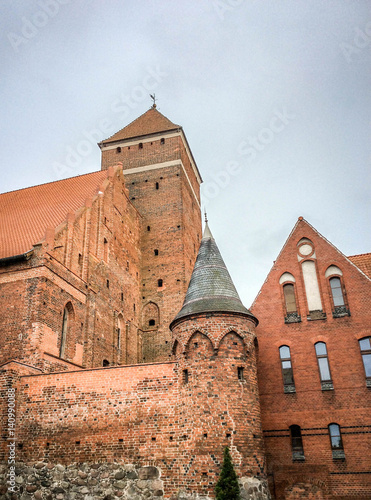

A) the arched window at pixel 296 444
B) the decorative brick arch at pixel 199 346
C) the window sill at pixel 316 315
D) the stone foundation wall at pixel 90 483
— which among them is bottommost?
the stone foundation wall at pixel 90 483

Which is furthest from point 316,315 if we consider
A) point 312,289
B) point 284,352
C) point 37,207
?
point 37,207

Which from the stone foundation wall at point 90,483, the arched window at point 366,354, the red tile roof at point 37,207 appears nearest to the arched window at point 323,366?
the arched window at point 366,354

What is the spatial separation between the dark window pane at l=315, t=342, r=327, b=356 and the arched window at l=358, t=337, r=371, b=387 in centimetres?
130

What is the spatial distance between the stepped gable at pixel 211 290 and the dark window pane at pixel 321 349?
126 inches

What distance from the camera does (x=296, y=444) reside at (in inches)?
644

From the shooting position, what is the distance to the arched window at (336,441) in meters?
15.7

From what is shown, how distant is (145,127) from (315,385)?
23.4 metres

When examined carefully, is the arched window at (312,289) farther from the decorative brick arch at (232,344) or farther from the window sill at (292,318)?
the decorative brick arch at (232,344)

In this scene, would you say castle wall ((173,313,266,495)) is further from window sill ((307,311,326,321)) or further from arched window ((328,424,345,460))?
window sill ((307,311,326,321))

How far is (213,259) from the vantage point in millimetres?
17156

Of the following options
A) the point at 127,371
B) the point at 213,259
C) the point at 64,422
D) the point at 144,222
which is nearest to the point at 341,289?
the point at 213,259

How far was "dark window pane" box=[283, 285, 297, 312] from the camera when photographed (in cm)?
1850

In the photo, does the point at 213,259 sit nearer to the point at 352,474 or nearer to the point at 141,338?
the point at 352,474

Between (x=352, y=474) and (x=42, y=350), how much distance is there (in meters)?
11.6
